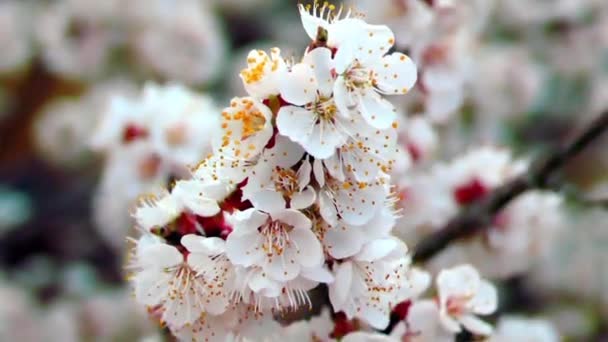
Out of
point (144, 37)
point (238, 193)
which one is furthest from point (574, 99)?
point (238, 193)

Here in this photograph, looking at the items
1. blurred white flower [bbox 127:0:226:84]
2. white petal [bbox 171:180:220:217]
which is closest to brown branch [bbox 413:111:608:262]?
white petal [bbox 171:180:220:217]

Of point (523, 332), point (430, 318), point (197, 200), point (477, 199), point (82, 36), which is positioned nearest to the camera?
point (197, 200)

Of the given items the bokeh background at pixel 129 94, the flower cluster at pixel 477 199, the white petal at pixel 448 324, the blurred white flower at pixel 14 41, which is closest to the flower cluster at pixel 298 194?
the white petal at pixel 448 324

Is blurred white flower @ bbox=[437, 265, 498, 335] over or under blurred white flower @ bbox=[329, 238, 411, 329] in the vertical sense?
under

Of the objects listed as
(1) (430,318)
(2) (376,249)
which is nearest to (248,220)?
(2) (376,249)

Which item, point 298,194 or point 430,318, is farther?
point 430,318

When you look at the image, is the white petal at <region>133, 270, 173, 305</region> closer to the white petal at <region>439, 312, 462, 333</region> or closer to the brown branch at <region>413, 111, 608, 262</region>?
the white petal at <region>439, 312, 462, 333</region>

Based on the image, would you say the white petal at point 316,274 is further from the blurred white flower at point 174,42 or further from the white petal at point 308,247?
the blurred white flower at point 174,42

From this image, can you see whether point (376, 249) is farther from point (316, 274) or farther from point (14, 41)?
point (14, 41)
